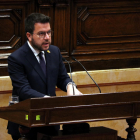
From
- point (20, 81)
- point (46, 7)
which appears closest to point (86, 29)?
point (46, 7)

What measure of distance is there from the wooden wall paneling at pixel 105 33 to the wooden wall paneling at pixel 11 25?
71cm

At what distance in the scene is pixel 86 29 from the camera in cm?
550

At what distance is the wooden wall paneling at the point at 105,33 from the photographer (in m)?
5.45

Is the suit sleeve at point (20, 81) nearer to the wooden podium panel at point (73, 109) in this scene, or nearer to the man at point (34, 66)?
the man at point (34, 66)

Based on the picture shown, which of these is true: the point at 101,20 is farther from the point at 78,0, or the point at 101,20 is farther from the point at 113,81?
the point at 113,81

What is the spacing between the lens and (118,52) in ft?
18.6

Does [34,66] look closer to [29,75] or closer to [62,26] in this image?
[29,75]

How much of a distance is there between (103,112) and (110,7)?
101 inches

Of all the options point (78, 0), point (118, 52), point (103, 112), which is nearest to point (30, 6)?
point (78, 0)

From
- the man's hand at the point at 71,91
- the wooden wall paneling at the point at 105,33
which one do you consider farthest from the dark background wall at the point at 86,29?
the man's hand at the point at 71,91

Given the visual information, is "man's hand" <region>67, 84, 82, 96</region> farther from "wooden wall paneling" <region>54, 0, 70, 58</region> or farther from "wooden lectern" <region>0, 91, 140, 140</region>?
"wooden wall paneling" <region>54, 0, 70, 58</region>

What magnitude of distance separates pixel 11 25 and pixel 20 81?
1.53 metres

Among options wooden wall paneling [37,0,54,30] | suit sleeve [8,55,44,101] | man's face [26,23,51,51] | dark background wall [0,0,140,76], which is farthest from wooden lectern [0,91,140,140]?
wooden wall paneling [37,0,54,30]

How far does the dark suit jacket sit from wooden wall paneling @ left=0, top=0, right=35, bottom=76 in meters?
1.18
